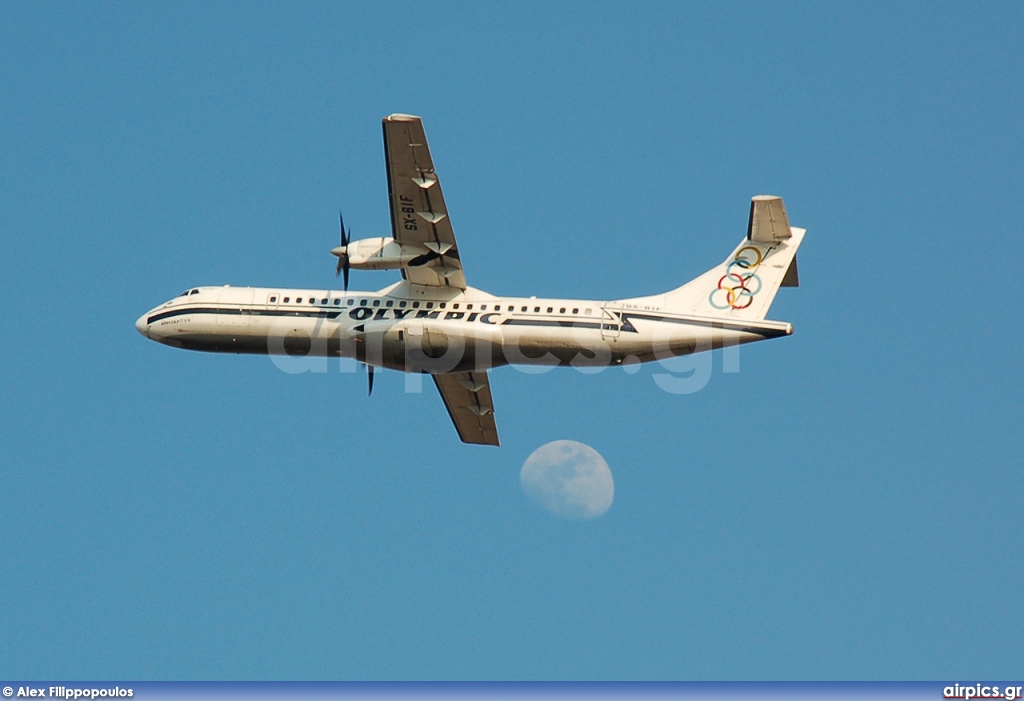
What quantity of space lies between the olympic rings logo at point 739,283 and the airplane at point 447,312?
0.08 ft

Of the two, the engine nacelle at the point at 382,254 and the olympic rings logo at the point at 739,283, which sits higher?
the engine nacelle at the point at 382,254

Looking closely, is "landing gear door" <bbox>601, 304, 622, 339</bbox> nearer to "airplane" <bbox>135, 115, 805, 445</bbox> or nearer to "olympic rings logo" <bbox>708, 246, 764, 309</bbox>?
"airplane" <bbox>135, 115, 805, 445</bbox>

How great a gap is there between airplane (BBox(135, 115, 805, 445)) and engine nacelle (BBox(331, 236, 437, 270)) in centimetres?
3

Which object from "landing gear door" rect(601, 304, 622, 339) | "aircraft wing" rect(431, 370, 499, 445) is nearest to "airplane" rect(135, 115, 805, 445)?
"landing gear door" rect(601, 304, 622, 339)

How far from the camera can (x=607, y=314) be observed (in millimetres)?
33719

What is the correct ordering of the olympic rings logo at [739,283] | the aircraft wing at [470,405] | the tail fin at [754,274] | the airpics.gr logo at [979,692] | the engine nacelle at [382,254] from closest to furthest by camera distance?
1. the airpics.gr logo at [979,692]
2. the tail fin at [754,274]
3. the olympic rings logo at [739,283]
4. the engine nacelle at [382,254]
5. the aircraft wing at [470,405]

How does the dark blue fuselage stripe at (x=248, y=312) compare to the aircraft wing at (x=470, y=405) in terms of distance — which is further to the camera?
the aircraft wing at (x=470, y=405)

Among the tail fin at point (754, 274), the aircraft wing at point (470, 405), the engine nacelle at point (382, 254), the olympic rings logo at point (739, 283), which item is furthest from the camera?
the aircraft wing at point (470, 405)

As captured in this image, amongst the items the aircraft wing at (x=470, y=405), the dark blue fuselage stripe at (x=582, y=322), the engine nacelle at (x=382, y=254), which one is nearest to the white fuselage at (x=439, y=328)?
the dark blue fuselage stripe at (x=582, y=322)

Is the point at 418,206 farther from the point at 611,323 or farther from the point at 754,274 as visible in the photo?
the point at 754,274

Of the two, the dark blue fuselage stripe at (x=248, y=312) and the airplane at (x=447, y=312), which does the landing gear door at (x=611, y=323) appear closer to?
the airplane at (x=447, y=312)

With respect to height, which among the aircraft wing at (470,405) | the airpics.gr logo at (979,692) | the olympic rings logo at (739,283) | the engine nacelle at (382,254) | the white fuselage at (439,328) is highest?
the engine nacelle at (382,254)

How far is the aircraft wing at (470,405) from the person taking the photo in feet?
125

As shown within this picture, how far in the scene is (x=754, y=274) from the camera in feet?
112
